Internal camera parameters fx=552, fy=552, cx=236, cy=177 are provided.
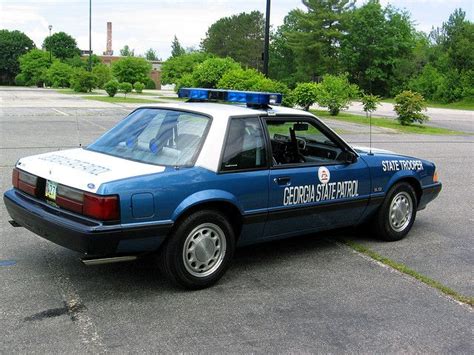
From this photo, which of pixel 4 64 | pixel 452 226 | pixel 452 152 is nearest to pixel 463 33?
pixel 452 152

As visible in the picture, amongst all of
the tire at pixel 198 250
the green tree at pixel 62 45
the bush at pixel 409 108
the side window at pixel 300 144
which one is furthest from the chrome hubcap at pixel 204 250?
the green tree at pixel 62 45

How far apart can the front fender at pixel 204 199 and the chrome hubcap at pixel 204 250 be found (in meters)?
0.20

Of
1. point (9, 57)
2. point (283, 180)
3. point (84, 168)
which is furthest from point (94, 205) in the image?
point (9, 57)

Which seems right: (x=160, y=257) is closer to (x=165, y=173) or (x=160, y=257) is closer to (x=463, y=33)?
(x=165, y=173)

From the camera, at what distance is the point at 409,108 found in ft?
76.3

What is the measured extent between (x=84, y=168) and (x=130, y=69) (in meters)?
42.4

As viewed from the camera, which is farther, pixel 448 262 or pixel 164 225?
pixel 448 262

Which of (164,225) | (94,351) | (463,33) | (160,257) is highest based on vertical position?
(463,33)

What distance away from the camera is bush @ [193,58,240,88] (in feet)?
101

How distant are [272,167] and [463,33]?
5793 cm

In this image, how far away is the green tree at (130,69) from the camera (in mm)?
44875

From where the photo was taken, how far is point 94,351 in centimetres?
332

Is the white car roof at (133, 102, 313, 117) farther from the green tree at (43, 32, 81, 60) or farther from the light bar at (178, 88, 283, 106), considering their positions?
the green tree at (43, 32, 81, 60)

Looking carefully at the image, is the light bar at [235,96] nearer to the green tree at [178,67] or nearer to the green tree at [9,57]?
the green tree at [178,67]
